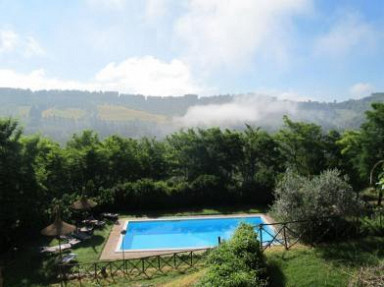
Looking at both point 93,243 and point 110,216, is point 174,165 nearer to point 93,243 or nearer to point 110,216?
point 110,216

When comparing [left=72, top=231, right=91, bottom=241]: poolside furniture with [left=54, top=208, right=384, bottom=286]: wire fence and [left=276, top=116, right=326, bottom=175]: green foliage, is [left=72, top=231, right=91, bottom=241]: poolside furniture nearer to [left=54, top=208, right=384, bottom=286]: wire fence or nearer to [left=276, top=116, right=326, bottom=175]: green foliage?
[left=54, top=208, right=384, bottom=286]: wire fence

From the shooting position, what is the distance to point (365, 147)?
23438mm

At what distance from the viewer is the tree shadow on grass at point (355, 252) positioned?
1107 centimetres

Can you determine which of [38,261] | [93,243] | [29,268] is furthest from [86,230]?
[29,268]

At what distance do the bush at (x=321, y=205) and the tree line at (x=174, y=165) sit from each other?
971cm

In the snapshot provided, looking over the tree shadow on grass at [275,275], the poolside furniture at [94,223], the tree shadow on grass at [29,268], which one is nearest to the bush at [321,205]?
the tree shadow on grass at [275,275]

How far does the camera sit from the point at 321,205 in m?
12.9

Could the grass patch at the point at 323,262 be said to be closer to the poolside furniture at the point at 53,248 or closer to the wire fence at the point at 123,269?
the wire fence at the point at 123,269

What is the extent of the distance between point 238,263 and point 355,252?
16.2 feet

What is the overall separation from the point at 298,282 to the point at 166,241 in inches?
463

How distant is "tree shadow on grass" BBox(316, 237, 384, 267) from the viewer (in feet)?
36.3

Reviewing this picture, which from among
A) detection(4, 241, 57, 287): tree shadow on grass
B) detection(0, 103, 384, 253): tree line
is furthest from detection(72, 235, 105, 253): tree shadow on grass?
detection(0, 103, 384, 253): tree line

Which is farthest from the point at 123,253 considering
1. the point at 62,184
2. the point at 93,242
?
the point at 62,184

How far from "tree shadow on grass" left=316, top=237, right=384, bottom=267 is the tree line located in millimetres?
9882
